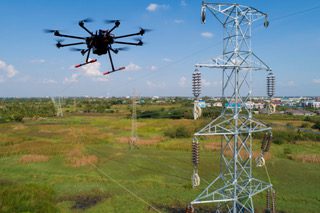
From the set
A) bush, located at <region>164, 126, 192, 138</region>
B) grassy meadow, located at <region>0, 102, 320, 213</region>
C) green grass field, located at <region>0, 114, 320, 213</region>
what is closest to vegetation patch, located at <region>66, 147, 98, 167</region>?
green grass field, located at <region>0, 114, 320, 213</region>

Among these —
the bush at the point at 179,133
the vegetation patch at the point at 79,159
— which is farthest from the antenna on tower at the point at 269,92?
the bush at the point at 179,133

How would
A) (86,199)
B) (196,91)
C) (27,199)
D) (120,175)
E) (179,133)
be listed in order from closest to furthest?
(196,91), (27,199), (86,199), (120,175), (179,133)

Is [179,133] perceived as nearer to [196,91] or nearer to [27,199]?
[27,199]

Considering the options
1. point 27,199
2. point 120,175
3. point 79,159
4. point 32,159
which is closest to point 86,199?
point 27,199

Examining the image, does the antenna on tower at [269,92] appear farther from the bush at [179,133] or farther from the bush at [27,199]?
the bush at [179,133]

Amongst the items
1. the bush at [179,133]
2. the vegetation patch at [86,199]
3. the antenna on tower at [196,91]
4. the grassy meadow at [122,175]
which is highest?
the antenna on tower at [196,91]

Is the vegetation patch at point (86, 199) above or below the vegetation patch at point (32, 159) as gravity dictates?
below

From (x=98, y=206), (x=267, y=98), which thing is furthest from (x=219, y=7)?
(x=98, y=206)

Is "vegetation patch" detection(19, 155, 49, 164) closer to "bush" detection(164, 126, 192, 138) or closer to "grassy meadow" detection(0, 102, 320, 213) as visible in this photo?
"grassy meadow" detection(0, 102, 320, 213)
